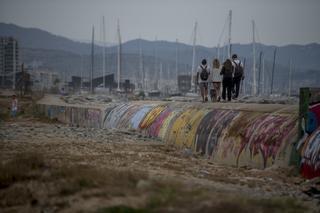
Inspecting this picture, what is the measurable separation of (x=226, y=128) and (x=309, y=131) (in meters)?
4.28

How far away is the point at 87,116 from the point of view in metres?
28.8

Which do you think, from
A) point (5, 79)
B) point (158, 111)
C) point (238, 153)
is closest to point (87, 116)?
point (158, 111)

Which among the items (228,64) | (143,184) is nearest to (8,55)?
(228,64)

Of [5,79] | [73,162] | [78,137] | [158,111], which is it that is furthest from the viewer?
[5,79]

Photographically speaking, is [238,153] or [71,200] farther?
[238,153]

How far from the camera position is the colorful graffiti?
11.6 meters

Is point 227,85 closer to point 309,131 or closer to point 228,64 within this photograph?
point 228,64

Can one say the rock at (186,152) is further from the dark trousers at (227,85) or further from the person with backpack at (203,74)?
the person with backpack at (203,74)

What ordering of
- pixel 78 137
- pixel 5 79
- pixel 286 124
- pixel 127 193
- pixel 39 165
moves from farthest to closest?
pixel 5 79 < pixel 78 137 < pixel 286 124 < pixel 39 165 < pixel 127 193

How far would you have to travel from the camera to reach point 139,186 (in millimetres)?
8922

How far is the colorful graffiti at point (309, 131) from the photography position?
38.2ft

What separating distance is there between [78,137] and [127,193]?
11564mm

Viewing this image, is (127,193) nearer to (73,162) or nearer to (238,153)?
(73,162)

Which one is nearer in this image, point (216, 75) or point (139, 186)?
point (139, 186)
